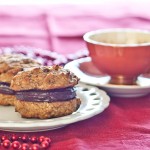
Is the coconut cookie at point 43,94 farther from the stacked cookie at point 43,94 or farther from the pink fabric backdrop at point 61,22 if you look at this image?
the pink fabric backdrop at point 61,22

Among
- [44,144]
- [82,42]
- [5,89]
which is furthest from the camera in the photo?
[82,42]

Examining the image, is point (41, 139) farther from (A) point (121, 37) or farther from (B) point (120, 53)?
(A) point (121, 37)

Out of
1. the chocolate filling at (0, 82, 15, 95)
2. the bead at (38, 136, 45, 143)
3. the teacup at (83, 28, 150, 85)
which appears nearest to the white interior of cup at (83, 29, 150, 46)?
the teacup at (83, 28, 150, 85)

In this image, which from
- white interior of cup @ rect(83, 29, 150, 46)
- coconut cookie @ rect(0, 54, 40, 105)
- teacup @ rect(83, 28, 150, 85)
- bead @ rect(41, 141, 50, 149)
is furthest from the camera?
white interior of cup @ rect(83, 29, 150, 46)

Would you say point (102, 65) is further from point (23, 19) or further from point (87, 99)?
point (23, 19)

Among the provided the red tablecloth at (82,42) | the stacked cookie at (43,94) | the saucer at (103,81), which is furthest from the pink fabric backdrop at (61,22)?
the stacked cookie at (43,94)

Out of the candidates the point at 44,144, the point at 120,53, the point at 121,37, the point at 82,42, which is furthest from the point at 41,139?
the point at 82,42

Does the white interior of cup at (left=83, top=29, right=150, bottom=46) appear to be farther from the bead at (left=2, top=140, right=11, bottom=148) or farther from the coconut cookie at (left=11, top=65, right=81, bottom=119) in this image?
the bead at (left=2, top=140, right=11, bottom=148)

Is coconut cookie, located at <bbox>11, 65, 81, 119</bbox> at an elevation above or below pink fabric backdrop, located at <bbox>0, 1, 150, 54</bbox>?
above
